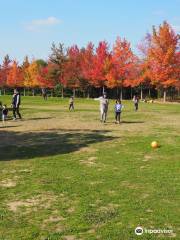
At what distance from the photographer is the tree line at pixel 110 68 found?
5431cm

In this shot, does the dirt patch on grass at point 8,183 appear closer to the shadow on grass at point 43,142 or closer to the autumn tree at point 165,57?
the shadow on grass at point 43,142

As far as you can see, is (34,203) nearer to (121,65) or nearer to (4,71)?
(121,65)

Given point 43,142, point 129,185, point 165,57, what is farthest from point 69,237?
point 165,57

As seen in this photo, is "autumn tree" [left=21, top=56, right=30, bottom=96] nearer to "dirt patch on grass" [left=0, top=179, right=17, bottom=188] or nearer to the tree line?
the tree line

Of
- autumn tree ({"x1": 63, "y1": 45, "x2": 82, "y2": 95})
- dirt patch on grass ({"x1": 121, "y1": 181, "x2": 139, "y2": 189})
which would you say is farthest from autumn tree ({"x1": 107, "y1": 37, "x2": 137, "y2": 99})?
dirt patch on grass ({"x1": 121, "y1": 181, "x2": 139, "y2": 189})

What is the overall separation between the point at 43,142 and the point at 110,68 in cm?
4457

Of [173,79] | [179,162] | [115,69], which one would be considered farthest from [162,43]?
[179,162]

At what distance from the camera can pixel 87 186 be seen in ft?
36.1

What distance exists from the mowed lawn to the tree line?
115ft

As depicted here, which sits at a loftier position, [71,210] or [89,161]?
[89,161]

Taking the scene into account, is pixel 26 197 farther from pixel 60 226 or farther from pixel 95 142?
pixel 95 142

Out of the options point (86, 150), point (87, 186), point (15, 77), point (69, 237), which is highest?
point (15, 77)

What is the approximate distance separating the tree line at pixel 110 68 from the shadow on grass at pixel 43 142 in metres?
34.4

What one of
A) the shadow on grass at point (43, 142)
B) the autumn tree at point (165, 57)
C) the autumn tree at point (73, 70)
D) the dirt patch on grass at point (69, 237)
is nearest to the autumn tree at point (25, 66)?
the autumn tree at point (73, 70)
